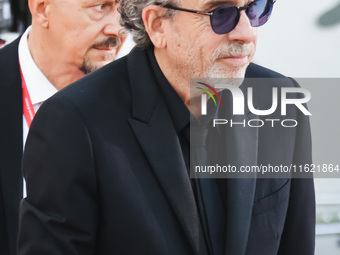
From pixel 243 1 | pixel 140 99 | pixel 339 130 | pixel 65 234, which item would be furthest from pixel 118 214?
pixel 339 130

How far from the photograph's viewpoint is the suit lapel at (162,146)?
7.19 ft

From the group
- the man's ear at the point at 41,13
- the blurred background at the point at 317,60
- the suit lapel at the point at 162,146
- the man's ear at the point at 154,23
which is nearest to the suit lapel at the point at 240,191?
the suit lapel at the point at 162,146

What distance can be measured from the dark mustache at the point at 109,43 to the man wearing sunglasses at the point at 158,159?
722 millimetres

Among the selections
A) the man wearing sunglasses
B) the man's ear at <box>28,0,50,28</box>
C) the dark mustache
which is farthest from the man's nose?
the man's ear at <box>28,0,50,28</box>

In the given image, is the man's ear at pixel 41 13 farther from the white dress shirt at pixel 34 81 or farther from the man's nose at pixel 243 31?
the man's nose at pixel 243 31

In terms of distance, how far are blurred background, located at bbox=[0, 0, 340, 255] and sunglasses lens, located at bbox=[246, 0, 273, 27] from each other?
1769 millimetres

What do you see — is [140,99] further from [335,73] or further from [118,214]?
[335,73]

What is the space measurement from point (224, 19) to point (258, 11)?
171 mm

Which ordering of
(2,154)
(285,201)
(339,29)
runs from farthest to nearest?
(339,29)
(2,154)
(285,201)

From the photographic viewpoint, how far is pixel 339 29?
14.1 feet

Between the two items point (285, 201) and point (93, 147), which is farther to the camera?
point (285, 201)

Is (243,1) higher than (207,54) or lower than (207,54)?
higher

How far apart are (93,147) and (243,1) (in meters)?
0.72

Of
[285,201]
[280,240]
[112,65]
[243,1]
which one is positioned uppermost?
[243,1]
